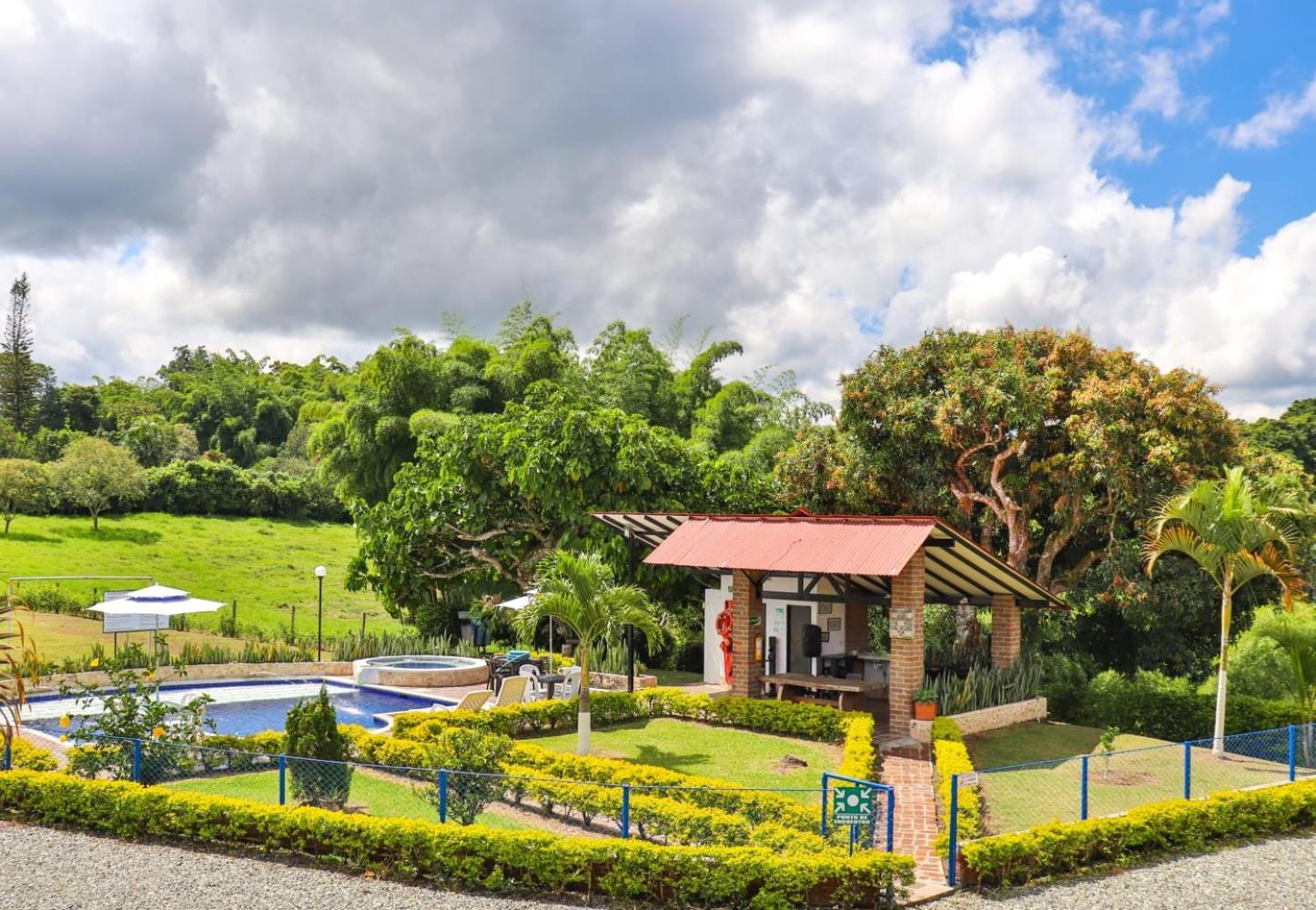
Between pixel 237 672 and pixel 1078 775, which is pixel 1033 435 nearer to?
pixel 1078 775

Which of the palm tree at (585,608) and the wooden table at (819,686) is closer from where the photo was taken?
the palm tree at (585,608)

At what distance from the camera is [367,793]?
41.2 ft

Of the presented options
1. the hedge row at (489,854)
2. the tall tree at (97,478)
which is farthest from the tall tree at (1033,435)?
the tall tree at (97,478)

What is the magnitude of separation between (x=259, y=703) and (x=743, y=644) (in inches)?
399

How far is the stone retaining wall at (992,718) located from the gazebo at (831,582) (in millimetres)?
406

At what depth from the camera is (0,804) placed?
37.8 ft

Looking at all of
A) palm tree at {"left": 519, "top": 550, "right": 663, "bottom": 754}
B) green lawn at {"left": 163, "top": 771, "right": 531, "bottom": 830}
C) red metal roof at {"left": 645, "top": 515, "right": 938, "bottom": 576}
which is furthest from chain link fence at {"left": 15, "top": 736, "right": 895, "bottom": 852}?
red metal roof at {"left": 645, "top": 515, "right": 938, "bottom": 576}

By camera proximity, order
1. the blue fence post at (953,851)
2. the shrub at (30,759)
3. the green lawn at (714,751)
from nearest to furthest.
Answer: the blue fence post at (953,851) → the shrub at (30,759) → the green lawn at (714,751)

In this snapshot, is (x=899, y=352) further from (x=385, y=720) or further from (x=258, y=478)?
(x=258, y=478)

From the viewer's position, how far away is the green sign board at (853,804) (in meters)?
9.21

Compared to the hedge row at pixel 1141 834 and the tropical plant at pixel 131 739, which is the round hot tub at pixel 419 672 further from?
the hedge row at pixel 1141 834

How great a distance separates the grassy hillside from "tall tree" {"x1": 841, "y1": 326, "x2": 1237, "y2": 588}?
19689 millimetres

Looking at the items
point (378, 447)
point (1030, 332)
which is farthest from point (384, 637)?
point (1030, 332)

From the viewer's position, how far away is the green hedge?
701 inches
